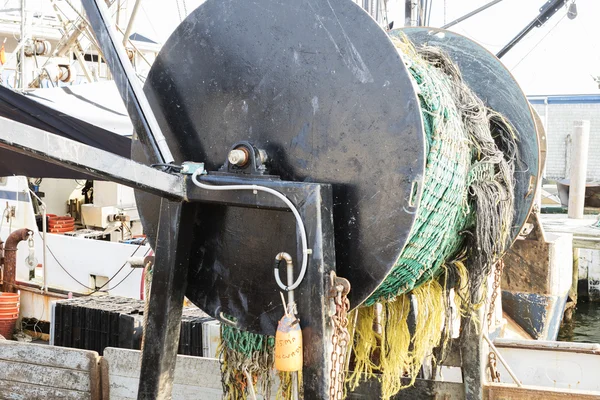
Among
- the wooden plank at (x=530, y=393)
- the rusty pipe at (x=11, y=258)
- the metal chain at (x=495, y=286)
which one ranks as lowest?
the rusty pipe at (x=11, y=258)

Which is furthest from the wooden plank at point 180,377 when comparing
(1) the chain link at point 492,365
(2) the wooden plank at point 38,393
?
(1) the chain link at point 492,365

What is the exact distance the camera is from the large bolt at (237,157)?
9.01 feet

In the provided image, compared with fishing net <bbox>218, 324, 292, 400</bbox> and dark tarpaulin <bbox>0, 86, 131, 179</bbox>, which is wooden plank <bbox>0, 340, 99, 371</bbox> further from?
dark tarpaulin <bbox>0, 86, 131, 179</bbox>

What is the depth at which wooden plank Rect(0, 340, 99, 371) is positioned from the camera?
476cm

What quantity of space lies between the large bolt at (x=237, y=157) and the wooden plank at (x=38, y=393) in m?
2.72

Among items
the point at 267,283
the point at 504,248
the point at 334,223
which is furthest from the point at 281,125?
the point at 504,248

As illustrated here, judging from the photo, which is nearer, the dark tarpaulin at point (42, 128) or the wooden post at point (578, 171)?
the dark tarpaulin at point (42, 128)

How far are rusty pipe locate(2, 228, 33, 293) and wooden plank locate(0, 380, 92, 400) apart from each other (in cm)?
710

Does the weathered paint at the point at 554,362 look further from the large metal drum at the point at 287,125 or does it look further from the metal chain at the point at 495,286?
the large metal drum at the point at 287,125

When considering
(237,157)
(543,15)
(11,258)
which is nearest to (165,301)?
(237,157)

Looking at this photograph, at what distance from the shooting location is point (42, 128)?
280 inches

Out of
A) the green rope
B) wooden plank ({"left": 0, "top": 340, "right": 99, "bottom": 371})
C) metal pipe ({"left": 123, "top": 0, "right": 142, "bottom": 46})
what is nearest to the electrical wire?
the green rope

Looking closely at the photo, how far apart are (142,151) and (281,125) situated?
0.80 meters

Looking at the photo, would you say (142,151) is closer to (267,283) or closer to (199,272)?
(199,272)
